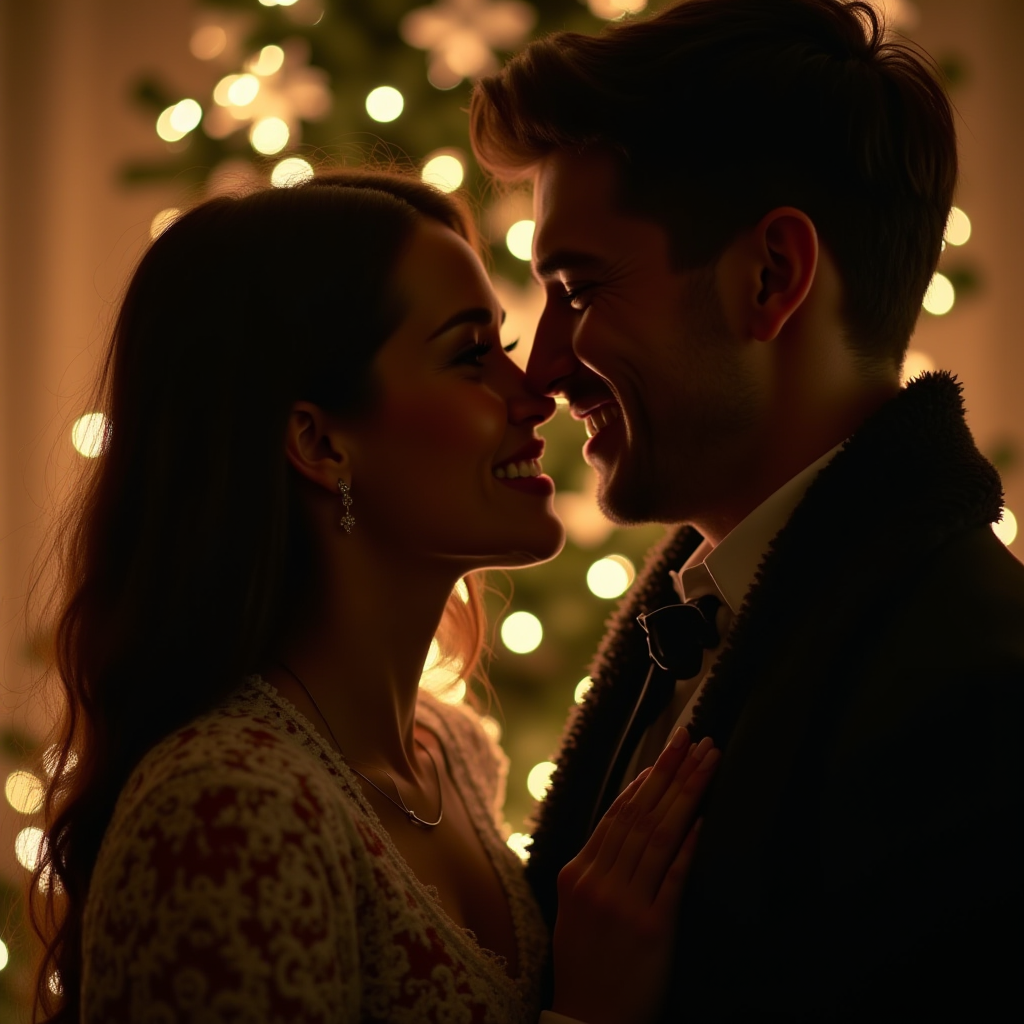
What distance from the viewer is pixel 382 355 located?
4.78ft

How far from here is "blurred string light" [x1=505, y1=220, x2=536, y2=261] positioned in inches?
85.7

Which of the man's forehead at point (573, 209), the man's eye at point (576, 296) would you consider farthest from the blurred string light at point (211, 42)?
the man's eye at point (576, 296)

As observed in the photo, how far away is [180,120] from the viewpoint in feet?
7.43

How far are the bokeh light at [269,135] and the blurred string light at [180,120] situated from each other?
0.14 metres

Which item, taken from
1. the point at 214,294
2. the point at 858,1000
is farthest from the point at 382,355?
the point at 858,1000

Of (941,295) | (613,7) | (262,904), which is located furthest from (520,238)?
(262,904)

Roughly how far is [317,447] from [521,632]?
0.93 m

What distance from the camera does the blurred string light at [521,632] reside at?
7.43ft

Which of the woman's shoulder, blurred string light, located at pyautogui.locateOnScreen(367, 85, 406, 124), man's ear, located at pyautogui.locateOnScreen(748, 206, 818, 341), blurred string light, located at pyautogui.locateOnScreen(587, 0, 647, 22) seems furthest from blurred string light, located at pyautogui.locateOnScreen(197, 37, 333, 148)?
the woman's shoulder

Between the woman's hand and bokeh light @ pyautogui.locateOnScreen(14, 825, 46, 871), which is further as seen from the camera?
bokeh light @ pyautogui.locateOnScreen(14, 825, 46, 871)

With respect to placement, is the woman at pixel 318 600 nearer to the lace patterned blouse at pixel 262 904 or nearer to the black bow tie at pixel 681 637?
the lace patterned blouse at pixel 262 904

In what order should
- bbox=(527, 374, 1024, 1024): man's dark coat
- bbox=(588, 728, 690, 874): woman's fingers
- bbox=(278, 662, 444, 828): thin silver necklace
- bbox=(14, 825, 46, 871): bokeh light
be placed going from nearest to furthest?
1. bbox=(527, 374, 1024, 1024): man's dark coat
2. bbox=(588, 728, 690, 874): woman's fingers
3. bbox=(278, 662, 444, 828): thin silver necklace
4. bbox=(14, 825, 46, 871): bokeh light

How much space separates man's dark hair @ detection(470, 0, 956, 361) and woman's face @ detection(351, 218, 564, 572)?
297 millimetres

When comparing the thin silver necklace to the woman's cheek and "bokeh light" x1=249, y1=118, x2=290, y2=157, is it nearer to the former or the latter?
the woman's cheek
